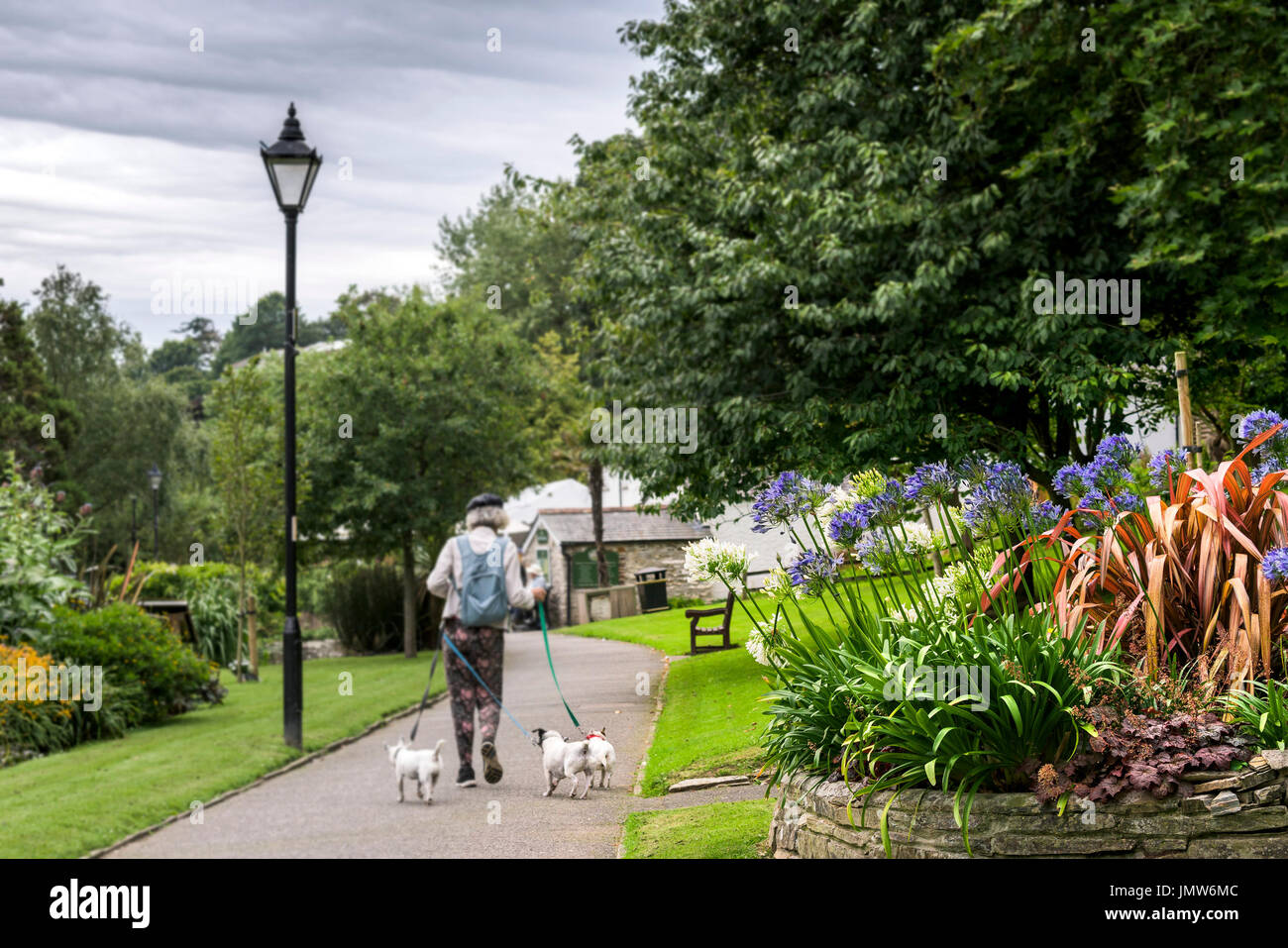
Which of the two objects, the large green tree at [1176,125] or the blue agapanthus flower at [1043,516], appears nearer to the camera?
the blue agapanthus flower at [1043,516]

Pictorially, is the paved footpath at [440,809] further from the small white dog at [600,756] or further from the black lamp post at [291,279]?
the black lamp post at [291,279]

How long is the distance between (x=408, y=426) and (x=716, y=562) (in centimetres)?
1737

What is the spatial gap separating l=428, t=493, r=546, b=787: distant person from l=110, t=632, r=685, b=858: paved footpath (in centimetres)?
41

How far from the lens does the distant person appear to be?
768cm

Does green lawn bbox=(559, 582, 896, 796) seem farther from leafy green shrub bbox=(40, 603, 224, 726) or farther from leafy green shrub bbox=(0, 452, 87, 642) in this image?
leafy green shrub bbox=(0, 452, 87, 642)

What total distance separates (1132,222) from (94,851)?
10916mm

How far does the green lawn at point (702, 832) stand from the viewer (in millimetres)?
5320

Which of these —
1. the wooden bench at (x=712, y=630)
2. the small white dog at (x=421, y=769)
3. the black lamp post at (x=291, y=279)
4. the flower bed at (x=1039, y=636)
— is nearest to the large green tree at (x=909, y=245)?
the wooden bench at (x=712, y=630)

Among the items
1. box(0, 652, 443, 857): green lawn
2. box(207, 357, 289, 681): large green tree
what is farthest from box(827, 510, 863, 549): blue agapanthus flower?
box(207, 357, 289, 681): large green tree

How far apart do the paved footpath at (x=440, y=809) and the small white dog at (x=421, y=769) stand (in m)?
0.11

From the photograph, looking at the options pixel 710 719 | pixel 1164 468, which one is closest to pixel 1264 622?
pixel 1164 468

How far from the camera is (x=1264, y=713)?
4367 millimetres

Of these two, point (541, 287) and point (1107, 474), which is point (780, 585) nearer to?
point (1107, 474)
